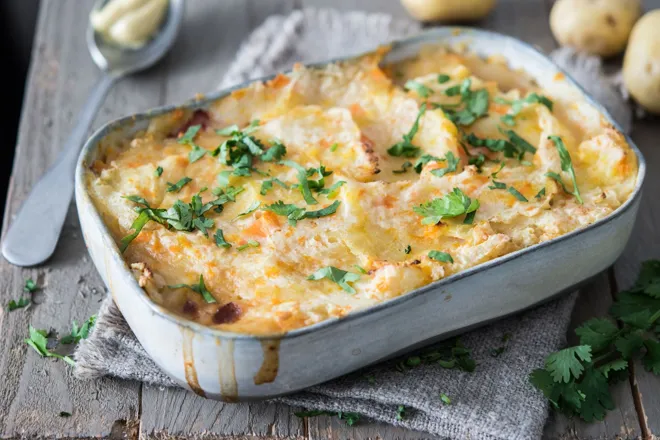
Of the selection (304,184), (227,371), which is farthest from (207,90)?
(227,371)

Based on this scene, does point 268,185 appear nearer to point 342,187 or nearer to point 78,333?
A: point 342,187

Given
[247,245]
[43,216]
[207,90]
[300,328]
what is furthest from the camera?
[207,90]

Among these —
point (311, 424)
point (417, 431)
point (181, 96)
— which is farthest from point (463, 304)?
point (181, 96)

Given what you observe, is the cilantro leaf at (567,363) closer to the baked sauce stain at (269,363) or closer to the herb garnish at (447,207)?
the herb garnish at (447,207)

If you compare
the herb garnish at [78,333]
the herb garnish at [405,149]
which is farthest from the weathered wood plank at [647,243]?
the herb garnish at [78,333]

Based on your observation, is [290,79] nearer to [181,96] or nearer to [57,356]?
[181,96]
